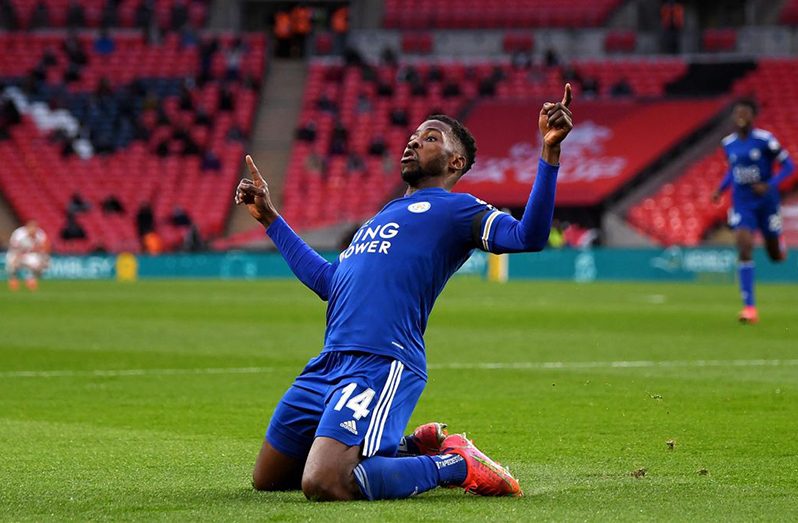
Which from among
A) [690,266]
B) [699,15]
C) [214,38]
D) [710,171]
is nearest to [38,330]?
[690,266]

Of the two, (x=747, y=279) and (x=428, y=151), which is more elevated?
(x=428, y=151)

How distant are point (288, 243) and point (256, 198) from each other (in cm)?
27

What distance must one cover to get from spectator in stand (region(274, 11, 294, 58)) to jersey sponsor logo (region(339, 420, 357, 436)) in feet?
150

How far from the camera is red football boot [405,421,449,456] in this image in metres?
6.36

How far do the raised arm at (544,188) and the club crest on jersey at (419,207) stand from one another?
0.53 m

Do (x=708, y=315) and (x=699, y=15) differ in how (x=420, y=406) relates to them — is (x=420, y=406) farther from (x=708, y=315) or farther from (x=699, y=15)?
(x=699, y=15)

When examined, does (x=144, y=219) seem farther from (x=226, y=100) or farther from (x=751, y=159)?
(x=751, y=159)

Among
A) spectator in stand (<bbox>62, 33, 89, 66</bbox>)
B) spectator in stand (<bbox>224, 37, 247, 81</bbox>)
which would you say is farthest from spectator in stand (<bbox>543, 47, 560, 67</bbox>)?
spectator in stand (<bbox>62, 33, 89, 66</bbox>)

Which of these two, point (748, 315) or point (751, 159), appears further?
point (751, 159)

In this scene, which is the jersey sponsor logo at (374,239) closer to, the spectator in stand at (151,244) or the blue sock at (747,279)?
the blue sock at (747,279)

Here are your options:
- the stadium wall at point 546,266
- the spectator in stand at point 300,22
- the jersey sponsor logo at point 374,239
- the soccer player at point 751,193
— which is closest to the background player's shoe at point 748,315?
the soccer player at point 751,193

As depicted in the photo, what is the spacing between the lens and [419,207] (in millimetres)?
6328

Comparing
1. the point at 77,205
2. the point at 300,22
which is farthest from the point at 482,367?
the point at 300,22

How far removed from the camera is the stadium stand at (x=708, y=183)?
39125mm
